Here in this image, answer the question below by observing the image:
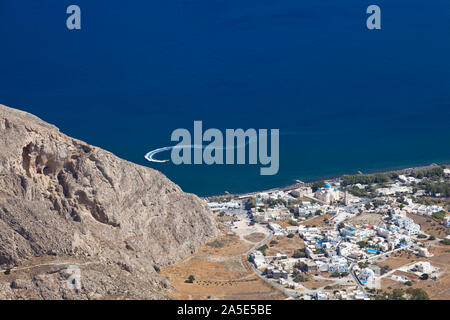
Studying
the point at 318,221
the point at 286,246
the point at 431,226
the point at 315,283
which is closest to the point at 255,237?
the point at 286,246

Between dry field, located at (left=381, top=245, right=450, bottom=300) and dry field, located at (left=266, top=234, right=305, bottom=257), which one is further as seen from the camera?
dry field, located at (left=266, top=234, right=305, bottom=257)

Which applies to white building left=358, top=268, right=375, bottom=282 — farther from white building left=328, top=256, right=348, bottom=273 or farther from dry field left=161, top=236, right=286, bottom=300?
dry field left=161, top=236, right=286, bottom=300

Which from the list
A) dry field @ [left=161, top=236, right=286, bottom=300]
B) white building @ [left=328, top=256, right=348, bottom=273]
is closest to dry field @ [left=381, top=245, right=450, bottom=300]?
white building @ [left=328, top=256, right=348, bottom=273]

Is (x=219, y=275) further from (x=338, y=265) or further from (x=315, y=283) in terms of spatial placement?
(x=338, y=265)

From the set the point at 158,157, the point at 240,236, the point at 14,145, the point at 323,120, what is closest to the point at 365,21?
the point at 323,120

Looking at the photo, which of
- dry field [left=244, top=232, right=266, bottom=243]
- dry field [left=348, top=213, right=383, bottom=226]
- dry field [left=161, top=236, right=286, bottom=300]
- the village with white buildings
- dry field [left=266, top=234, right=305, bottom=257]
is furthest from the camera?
dry field [left=348, top=213, right=383, bottom=226]

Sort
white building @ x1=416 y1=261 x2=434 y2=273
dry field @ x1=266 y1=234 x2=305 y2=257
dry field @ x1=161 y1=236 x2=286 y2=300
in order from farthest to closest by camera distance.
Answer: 1. dry field @ x1=266 y1=234 x2=305 y2=257
2. white building @ x1=416 y1=261 x2=434 y2=273
3. dry field @ x1=161 y1=236 x2=286 y2=300

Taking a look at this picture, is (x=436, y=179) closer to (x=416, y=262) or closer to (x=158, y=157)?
(x=416, y=262)
